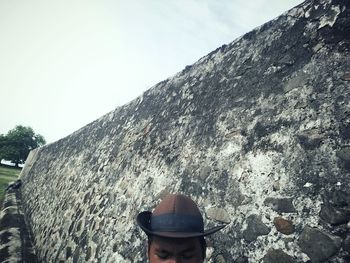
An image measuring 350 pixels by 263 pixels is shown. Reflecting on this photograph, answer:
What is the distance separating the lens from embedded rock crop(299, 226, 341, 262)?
7.86ft

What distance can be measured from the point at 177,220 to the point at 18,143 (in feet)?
191

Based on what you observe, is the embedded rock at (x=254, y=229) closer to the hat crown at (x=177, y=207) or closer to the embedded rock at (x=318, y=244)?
the embedded rock at (x=318, y=244)

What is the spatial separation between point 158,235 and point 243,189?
4.01 ft

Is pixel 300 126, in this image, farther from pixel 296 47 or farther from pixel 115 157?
pixel 115 157

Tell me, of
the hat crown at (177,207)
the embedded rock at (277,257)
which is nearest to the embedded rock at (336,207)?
the embedded rock at (277,257)

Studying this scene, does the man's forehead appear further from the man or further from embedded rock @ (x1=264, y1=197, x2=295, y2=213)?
embedded rock @ (x1=264, y1=197, x2=295, y2=213)

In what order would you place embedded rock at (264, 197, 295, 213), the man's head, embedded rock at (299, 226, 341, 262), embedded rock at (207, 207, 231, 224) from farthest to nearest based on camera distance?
embedded rock at (207, 207, 231, 224)
embedded rock at (264, 197, 295, 213)
embedded rock at (299, 226, 341, 262)
the man's head

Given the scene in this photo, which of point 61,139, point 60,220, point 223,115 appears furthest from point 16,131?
point 223,115

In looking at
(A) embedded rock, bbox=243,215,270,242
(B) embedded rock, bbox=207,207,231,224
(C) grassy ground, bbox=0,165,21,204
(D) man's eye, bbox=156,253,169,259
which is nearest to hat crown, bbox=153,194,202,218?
(D) man's eye, bbox=156,253,169,259

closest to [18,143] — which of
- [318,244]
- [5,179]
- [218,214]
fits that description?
[5,179]

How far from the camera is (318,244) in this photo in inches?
96.8

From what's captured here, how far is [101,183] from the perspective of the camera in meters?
6.28

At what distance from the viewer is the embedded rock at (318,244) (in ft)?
7.86

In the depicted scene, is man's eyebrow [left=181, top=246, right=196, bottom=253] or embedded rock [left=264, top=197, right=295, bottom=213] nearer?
man's eyebrow [left=181, top=246, right=196, bottom=253]
